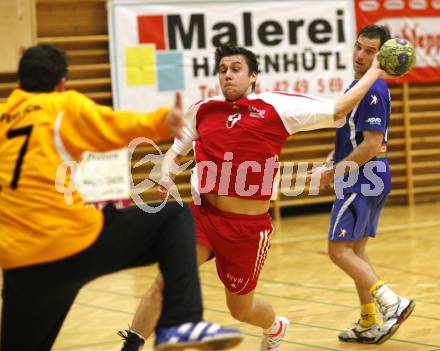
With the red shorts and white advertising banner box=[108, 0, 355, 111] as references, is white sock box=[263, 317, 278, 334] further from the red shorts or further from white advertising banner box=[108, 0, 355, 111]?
white advertising banner box=[108, 0, 355, 111]

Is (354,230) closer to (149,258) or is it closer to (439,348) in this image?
(439,348)

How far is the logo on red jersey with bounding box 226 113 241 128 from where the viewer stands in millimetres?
5242

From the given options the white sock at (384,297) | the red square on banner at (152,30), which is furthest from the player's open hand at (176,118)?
the red square on banner at (152,30)

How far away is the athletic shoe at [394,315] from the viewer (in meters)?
5.71

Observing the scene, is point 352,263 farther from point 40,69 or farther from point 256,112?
point 40,69

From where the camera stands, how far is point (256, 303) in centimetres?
535

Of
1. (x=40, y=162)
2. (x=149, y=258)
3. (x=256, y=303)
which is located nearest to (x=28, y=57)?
(x=40, y=162)

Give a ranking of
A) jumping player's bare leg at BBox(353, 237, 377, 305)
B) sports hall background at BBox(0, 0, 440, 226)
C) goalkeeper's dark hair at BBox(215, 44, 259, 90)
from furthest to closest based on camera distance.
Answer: sports hall background at BBox(0, 0, 440, 226) → jumping player's bare leg at BBox(353, 237, 377, 305) → goalkeeper's dark hair at BBox(215, 44, 259, 90)

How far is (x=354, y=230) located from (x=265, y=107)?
114cm

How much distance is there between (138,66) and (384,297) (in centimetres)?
653

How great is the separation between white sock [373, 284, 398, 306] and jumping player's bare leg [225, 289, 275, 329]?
776 mm

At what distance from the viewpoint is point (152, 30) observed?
457 inches

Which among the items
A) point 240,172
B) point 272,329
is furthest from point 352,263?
point 240,172

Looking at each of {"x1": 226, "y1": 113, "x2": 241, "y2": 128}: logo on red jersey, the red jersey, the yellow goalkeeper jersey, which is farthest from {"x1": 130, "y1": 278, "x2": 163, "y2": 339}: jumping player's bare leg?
the yellow goalkeeper jersey
